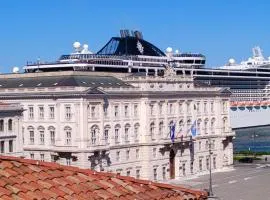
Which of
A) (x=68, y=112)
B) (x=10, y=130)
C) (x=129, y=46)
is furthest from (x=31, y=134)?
(x=129, y=46)

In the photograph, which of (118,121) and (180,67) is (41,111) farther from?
(180,67)

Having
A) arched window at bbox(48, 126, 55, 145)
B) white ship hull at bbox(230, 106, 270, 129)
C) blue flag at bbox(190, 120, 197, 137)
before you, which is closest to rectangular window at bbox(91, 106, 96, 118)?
arched window at bbox(48, 126, 55, 145)

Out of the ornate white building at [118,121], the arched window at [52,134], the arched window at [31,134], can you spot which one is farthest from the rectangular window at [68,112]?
the arched window at [31,134]

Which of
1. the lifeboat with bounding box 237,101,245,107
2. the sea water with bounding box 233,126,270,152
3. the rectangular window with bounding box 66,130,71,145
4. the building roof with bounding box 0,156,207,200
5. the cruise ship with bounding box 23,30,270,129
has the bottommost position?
the sea water with bounding box 233,126,270,152

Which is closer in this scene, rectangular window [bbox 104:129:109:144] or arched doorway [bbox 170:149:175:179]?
rectangular window [bbox 104:129:109:144]

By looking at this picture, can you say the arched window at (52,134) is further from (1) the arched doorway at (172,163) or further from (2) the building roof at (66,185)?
(2) the building roof at (66,185)

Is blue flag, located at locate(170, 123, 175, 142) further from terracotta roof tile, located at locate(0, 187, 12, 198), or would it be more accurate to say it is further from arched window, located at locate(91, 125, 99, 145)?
terracotta roof tile, located at locate(0, 187, 12, 198)

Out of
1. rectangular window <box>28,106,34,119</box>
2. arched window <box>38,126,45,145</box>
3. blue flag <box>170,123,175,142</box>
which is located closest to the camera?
arched window <box>38,126,45,145</box>
